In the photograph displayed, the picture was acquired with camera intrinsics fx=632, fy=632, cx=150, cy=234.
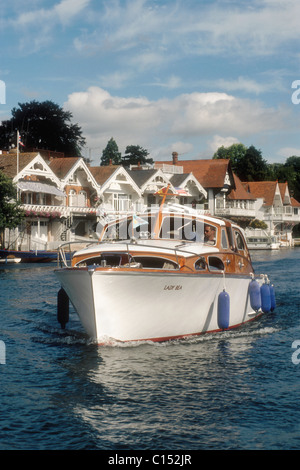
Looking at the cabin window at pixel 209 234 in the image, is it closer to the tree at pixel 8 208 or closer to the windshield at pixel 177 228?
the windshield at pixel 177 228

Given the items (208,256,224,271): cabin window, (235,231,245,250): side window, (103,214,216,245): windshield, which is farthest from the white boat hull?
(235,231,245,250): side window

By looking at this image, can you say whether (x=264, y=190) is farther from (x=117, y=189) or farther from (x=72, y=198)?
(x=72, y=198)

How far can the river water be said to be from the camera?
923 centimetres

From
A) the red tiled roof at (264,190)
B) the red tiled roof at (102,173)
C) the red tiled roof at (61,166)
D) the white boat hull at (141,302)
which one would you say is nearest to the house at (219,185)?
the red tiled roof at (264,190)

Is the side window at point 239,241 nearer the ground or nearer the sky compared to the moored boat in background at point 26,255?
nearer the sky

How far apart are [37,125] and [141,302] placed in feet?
213

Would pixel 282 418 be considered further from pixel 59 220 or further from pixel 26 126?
pixel 26 126

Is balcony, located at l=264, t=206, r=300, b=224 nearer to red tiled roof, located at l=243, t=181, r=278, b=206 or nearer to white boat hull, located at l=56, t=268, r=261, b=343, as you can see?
red tiled roof, located at l=243, t=181, r=278, b=206

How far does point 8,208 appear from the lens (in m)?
46.1

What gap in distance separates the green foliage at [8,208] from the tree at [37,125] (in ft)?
96.4

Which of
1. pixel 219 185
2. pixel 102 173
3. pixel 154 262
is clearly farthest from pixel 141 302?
pixel 219 185

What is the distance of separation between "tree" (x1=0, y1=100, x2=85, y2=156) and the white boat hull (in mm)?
63044

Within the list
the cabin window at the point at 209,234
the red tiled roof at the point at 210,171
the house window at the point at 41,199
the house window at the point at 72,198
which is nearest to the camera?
the cabin window at the point at 209,234

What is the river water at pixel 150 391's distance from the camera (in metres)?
9.23
